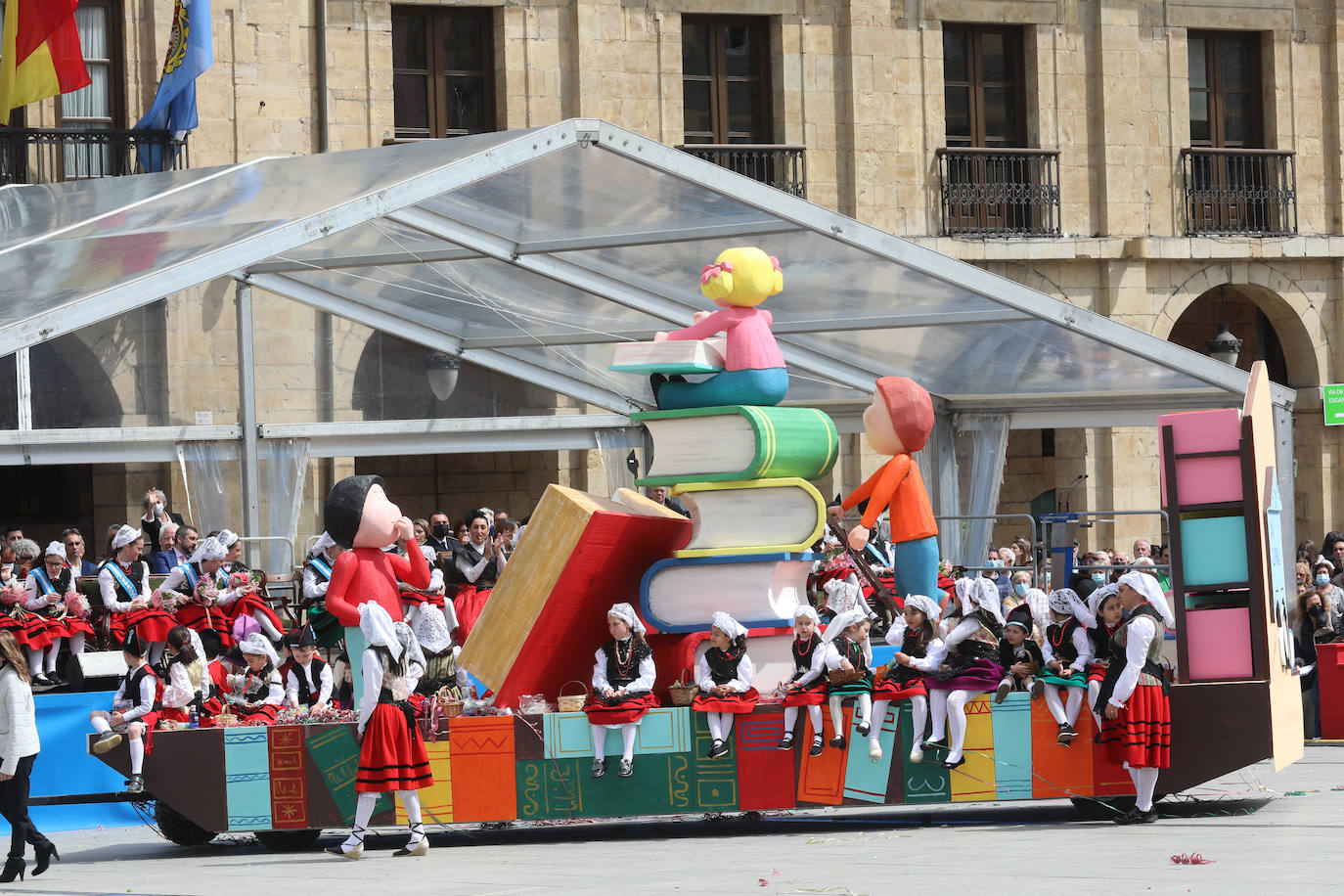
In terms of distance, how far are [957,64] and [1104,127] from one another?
1872 mm

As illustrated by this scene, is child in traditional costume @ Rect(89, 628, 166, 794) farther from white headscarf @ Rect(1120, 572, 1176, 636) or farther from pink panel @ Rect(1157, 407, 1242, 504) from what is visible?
pink panel @ Rect(1157, 407, 1242, 504)

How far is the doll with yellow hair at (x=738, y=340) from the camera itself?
12.1 metres

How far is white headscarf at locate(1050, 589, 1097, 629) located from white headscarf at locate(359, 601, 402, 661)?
3.62 meters

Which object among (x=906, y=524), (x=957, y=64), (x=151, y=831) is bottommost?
(x=151, y=831)

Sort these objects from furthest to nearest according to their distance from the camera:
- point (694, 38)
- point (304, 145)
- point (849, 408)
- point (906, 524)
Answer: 1. point (694, 38)
2. point (304, 145)
3. point (849, 408)
4. point (906, 524)

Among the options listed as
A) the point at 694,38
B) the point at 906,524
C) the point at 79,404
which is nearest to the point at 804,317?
the point at 906,524

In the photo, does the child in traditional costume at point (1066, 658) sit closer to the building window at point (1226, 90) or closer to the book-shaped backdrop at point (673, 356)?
the book-shaped backdrop at point (673, 356)

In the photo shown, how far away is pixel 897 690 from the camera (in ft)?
37.6

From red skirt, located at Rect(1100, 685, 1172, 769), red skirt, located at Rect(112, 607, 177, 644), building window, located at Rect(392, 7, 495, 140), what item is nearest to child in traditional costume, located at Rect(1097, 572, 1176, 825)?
red skirt, located at Rect(1100, 685, 1172, 769)

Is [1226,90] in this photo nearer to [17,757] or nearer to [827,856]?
[827,856]

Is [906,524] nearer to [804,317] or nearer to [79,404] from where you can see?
[804,317]

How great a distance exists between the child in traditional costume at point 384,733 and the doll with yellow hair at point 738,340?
232cm

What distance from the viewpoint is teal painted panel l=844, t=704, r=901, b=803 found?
453 inches

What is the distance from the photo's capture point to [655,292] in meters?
16.9
